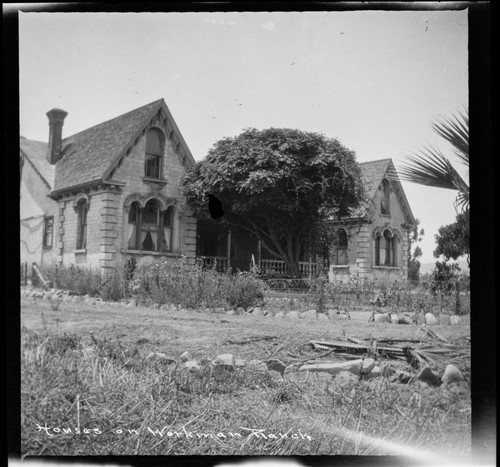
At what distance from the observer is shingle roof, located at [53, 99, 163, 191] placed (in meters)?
5.31

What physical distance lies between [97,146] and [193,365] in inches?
103

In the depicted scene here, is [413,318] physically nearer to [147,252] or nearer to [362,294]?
[362,294]

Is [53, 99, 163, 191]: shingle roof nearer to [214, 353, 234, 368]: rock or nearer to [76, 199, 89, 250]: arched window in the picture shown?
[76, 199, 89, 250]: arched window

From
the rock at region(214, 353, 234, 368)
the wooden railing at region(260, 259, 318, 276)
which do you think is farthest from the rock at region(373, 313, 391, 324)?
the rock at region(214, 353, 234, 368)

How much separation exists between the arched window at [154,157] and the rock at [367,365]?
2882 mm

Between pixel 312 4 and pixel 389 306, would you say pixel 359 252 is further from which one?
pixel 312 4

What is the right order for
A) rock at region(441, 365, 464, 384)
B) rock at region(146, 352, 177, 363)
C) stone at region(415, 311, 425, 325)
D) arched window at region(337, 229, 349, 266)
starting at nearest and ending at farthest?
rock at region(441, 365, 464, 384) < rock at region(146, 352, 177, 363) < stone at region(415, 311, 425, 325) < arched window at region(337, 229, 349, 266)

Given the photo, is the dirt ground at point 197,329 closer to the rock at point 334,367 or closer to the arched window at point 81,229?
the rock at point 334,367

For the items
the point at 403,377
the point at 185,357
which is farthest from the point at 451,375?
the point at 185,357

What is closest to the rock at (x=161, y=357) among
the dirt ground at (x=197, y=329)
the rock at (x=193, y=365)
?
the dirt ground at (x=197, y=329)

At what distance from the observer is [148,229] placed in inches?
211

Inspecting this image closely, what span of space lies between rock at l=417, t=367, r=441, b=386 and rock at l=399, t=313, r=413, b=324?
1.60ft
